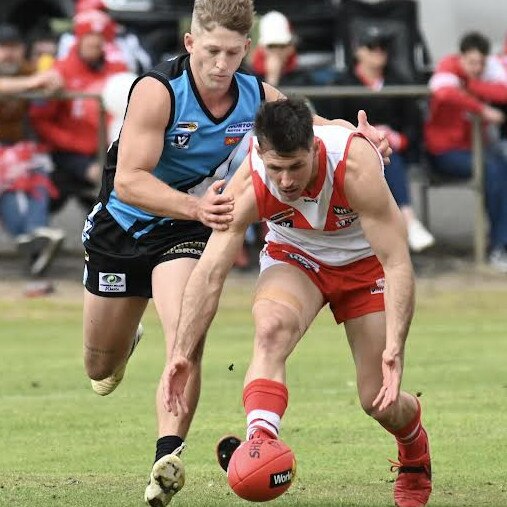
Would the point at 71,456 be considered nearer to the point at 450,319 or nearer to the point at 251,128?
the point at 251,128

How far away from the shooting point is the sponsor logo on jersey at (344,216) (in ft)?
25.2

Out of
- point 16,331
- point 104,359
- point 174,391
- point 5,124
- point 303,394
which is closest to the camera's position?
point 174,391

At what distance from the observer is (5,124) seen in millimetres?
16547

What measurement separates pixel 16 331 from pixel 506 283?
15.9 feet

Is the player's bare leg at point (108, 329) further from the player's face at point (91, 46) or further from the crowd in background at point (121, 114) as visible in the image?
the player's face at point (91, 46)

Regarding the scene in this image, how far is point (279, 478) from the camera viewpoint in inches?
280

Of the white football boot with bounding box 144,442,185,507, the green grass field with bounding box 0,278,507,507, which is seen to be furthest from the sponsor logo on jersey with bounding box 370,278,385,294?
the white football boot with bounding box 144,442,185,507

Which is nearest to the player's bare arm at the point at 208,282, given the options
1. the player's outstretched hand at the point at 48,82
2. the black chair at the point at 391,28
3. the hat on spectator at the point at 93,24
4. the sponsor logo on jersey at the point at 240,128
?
the sponsor logo on jersey at the point at 240,128

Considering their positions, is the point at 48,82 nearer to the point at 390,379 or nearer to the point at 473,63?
the point at 473,63

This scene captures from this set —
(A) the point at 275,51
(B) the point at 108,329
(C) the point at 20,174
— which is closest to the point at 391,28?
(A) the point at 275,51

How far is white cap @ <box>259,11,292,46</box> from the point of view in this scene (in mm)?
16984

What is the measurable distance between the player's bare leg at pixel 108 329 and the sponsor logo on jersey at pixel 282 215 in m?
1.19

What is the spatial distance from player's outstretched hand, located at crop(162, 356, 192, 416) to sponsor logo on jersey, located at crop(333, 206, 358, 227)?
94 cm

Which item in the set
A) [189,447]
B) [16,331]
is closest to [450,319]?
[16,331]
